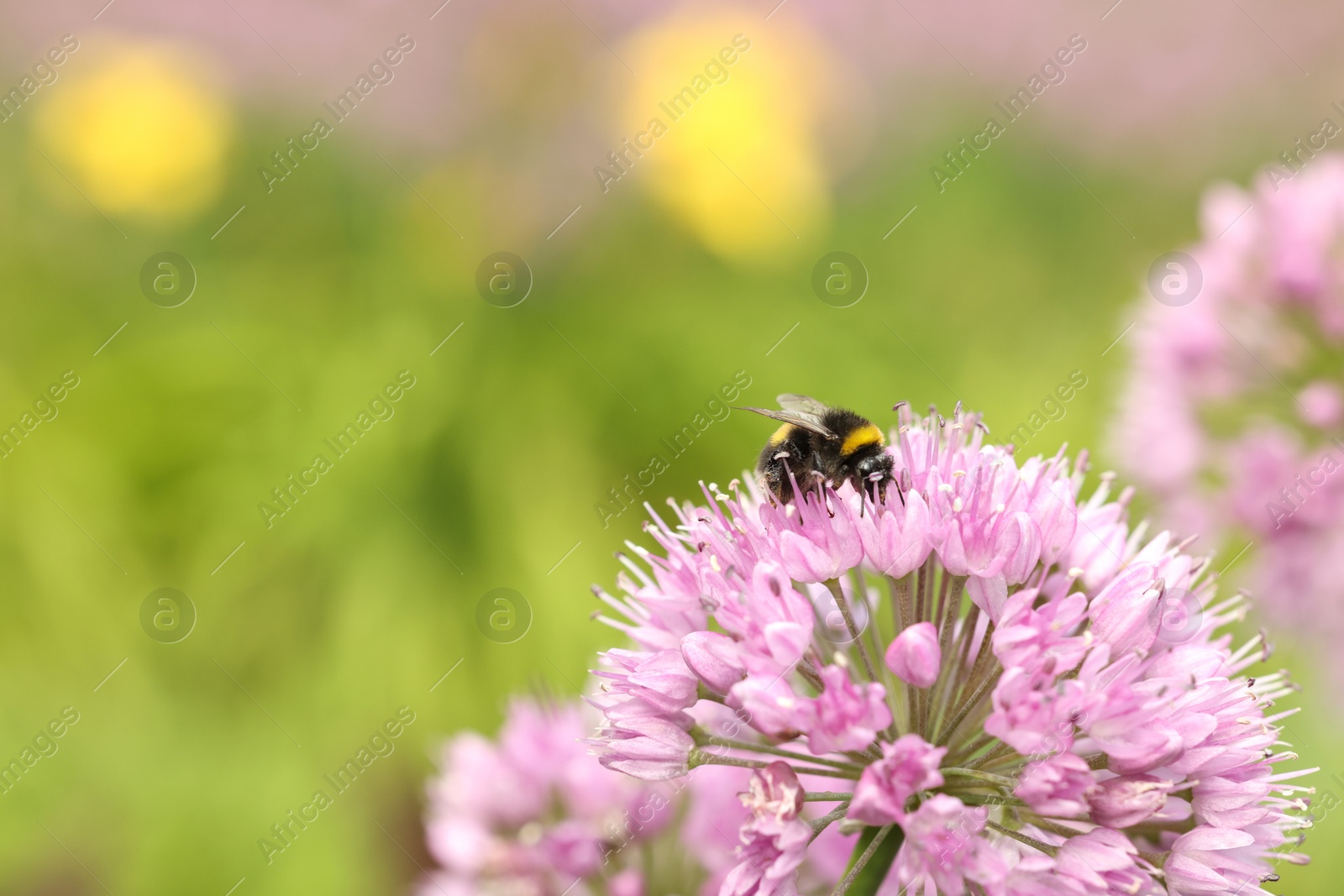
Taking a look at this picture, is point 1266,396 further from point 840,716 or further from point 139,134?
point 139,134

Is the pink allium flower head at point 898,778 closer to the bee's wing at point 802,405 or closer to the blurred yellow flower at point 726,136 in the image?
the bee's wing at point 802,405

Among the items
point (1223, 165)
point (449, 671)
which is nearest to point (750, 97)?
point (1223, 165)

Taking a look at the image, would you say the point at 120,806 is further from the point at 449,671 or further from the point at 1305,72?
the point at 1305,72

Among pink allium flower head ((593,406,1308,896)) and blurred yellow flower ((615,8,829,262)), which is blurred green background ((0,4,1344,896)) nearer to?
blurred yellow flower ((615,8,829,262))

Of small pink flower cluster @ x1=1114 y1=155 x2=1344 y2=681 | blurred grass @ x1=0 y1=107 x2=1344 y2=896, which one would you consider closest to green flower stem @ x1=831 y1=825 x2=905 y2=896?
small pink flower cluster @ x1=1114 y1=155 x2=1344 y2=681

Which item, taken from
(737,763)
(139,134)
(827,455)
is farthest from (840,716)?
(139,134)
